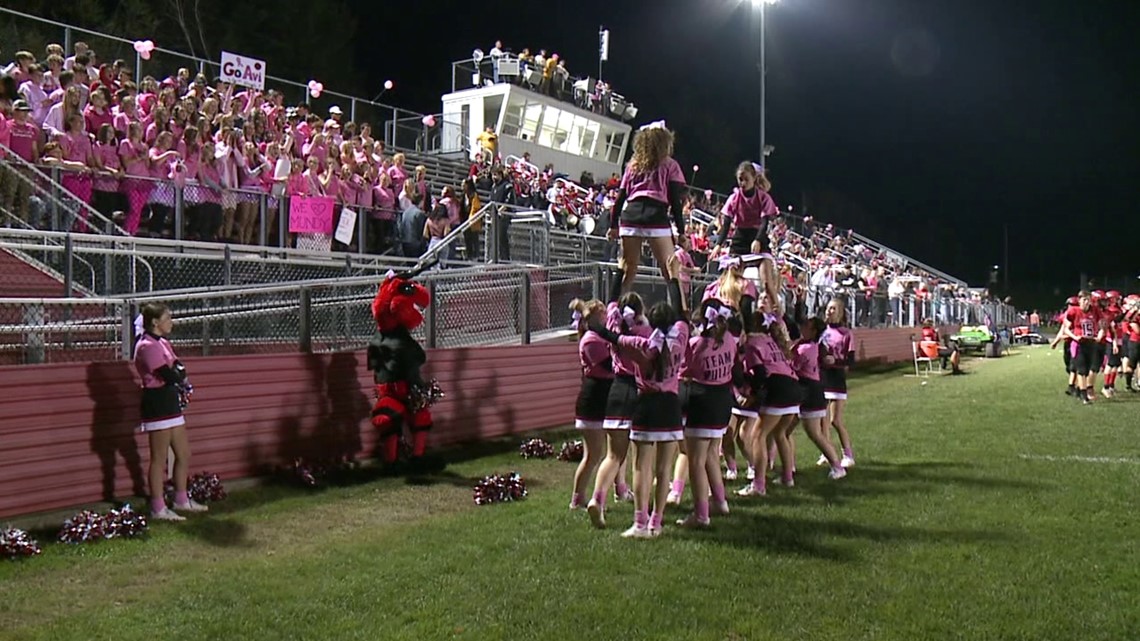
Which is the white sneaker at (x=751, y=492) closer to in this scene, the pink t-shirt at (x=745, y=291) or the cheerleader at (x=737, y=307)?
the cheerleader at (x=737, y=307)

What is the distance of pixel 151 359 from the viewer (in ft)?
28.6

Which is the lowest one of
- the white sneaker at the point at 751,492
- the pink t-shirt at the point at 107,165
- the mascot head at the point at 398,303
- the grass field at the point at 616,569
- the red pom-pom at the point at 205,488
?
the grass field at the point at 616,569

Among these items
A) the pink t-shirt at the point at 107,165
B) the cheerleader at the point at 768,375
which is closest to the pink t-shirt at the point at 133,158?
the pink t-shirt at the point at 107,165

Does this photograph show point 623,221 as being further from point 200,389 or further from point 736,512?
point 200,389

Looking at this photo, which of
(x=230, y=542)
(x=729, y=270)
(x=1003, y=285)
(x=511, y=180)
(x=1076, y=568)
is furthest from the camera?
(x=1003, y=285)

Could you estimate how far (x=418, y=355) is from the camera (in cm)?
1117

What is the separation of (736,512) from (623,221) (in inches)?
Result: 114

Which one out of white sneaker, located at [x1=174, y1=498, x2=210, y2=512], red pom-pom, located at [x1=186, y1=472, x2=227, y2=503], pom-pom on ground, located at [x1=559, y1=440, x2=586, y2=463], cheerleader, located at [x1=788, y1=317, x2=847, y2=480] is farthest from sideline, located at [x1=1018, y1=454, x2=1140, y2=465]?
white sneaker, located at [x1=174, y1=498, x2=210, y2=512]

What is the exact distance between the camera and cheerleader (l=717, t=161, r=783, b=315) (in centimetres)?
1140

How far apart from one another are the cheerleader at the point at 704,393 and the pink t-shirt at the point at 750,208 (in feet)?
11.2

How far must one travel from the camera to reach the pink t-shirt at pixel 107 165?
41.1 feet

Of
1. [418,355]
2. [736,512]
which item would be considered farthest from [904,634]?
[418,355]

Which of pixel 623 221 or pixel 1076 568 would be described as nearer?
pixel 1076 568

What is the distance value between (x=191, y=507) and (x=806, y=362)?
6.29 meters
